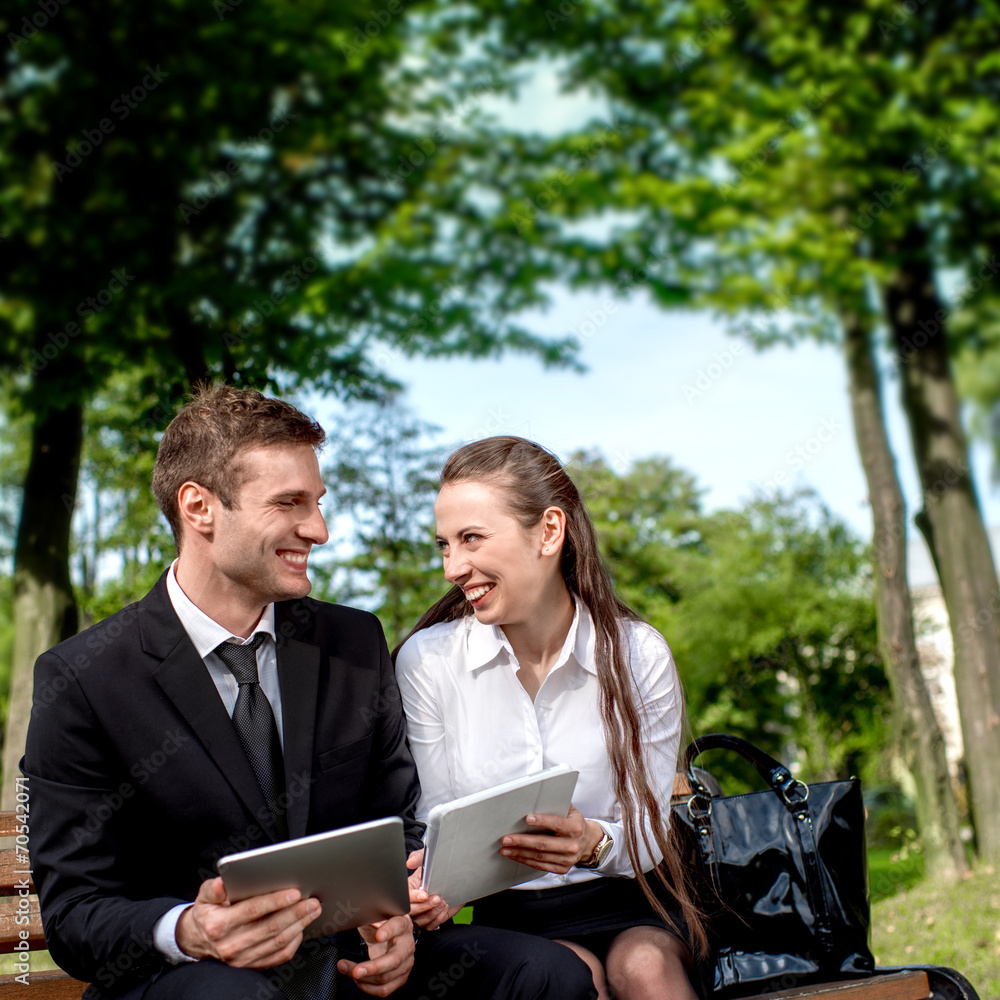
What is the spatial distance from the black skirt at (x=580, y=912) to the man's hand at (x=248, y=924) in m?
0.81

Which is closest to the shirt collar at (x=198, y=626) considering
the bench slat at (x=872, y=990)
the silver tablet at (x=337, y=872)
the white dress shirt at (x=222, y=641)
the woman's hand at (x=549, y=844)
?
the white dress shirt at (x=222, y=641)

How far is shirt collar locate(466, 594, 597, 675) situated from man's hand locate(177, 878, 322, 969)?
978mm

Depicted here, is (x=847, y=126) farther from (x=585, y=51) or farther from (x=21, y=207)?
(x=21, y=207)

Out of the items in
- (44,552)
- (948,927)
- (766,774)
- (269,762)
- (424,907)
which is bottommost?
(948,927)

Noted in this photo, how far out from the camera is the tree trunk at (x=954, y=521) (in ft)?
23.6

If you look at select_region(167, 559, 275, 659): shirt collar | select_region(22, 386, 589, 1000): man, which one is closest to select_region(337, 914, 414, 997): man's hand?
select_region(22, 386, 589, 1000): man

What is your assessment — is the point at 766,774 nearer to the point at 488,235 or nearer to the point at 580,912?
the point at 580,912

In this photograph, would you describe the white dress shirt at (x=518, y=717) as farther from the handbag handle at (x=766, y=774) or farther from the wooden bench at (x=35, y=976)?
the wooden bench at (x=35, y=976)

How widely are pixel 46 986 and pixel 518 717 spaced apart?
146 centimetres

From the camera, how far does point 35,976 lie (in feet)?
8.70

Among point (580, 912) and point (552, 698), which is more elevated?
point (552, 698)

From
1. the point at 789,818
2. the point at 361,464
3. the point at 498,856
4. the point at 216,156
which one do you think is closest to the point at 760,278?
the point at 361,464

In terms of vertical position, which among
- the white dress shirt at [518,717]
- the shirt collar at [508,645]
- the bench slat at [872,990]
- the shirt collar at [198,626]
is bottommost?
the bench slat at [872,990]

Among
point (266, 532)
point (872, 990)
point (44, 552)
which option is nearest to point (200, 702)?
point (266, 532)
